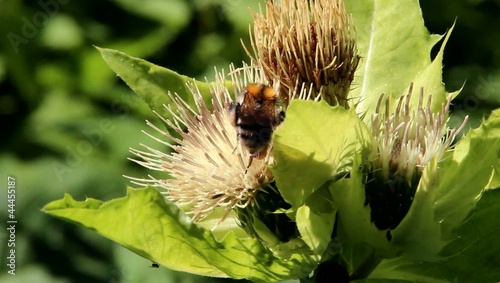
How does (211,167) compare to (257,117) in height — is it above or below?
below

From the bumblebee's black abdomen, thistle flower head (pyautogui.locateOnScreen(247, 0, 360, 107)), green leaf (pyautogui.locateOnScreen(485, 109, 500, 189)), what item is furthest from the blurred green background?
the bumblebee's black abdomen

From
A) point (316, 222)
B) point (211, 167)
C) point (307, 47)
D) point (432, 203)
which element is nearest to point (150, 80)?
point (211, 167)

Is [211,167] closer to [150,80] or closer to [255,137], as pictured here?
[255,137]

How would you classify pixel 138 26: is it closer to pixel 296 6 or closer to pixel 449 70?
pixel 449 70

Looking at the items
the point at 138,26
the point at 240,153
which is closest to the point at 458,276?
the point at 240,153

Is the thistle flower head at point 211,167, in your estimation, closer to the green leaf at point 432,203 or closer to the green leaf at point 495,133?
the green leaf at point 432,203
